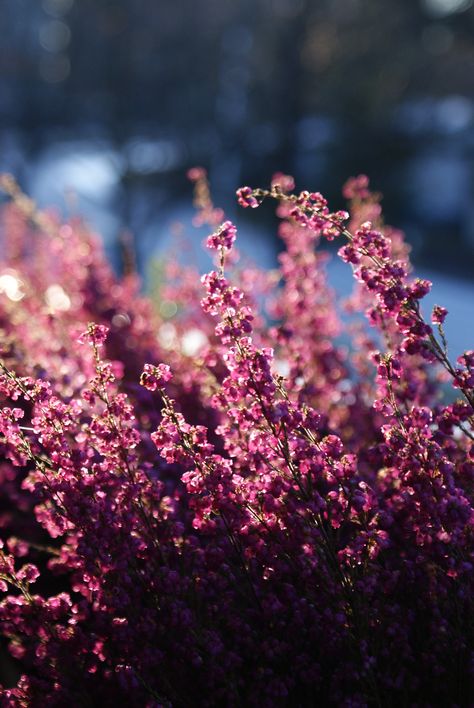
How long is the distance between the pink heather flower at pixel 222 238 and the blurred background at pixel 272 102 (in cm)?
1107

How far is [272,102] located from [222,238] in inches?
636

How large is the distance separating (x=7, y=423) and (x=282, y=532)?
0.87m

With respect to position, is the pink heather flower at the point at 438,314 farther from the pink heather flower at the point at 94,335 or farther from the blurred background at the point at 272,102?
the blurred background at the point at 272,102

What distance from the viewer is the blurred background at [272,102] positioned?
14414 millimetres

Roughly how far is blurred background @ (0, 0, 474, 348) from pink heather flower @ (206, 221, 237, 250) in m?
11.1

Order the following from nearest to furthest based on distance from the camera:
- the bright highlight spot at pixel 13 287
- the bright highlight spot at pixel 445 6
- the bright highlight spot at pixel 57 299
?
the bright highlight spot at pixel 13 287 → the bright highlight spot at pixel 57 299 → the bright highlight spot at pixel 445 6

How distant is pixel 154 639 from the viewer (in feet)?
6.70

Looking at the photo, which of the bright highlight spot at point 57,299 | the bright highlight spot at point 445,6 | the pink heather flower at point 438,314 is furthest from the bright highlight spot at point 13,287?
the bright highlight spot at point 445,6

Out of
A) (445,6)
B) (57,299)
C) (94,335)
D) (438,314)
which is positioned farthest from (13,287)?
(445,6)

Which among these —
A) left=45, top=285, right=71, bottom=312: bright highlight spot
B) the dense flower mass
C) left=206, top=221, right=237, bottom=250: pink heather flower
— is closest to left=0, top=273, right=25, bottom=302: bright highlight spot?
left=45, top=285, right=71, bottom=312: bright highlight spot

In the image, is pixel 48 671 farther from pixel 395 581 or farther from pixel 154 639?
pixel 395 581

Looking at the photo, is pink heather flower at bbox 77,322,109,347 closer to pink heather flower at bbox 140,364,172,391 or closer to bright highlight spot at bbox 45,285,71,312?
pink heather flower at bbox 140,364,172,391

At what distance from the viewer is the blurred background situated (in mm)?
14414

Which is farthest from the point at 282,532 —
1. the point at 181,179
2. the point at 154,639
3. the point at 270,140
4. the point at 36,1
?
the point at 36,1
